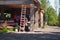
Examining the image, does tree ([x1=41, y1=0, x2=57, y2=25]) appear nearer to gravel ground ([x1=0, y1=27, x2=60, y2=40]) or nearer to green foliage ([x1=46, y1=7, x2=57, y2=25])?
green foliage ([x1=46, y1=7, x2=57, y2=25])

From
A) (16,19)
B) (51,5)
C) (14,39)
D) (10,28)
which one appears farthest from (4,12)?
(51,5)

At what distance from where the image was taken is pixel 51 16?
48344 mm

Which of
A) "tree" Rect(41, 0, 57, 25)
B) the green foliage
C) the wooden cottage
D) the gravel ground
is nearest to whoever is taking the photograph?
the gravel ground

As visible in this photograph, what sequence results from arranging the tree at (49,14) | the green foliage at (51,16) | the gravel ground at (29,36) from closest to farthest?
the gravel ground at (29,36)
the green foliage at (51,16)
the tree at (49,14)

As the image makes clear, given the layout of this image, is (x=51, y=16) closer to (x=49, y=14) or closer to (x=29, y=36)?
(x=49, y=14)

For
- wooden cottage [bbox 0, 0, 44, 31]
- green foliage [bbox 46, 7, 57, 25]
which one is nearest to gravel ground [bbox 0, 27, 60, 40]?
wooden cottage [bbox 0, 0, 44, 31]

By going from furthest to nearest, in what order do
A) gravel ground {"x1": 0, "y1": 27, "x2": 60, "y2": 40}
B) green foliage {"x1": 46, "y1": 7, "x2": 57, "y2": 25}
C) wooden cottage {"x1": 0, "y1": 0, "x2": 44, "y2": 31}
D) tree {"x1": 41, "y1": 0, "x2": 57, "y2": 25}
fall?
tree {"x1": 41, "y1": 0, "x2": 57, "y2": 25} < green foliage {"x1": 46, "y1": 7, "x2": 57, "y2": 25} < wooden cottage {"x1": 0, "y1": 0, "x2": 44, "y2": 31} < gravel ground {"x1": 0, "y1": 27, "x2": 60, "y2": 40}


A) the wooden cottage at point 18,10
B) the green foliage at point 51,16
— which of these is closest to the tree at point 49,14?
the green foliage at point 51,16

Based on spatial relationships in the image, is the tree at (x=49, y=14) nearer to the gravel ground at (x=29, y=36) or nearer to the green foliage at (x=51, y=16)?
the green foliage at (x=51, y=16)

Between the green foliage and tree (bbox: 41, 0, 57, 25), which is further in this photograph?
tree (bbox: 41, 0, 57, 25)

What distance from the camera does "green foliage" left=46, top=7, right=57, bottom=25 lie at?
149 feet

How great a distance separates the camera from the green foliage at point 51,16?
4538 centimetres

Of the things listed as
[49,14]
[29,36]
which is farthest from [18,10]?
[49,14]

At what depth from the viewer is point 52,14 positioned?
48844mm
